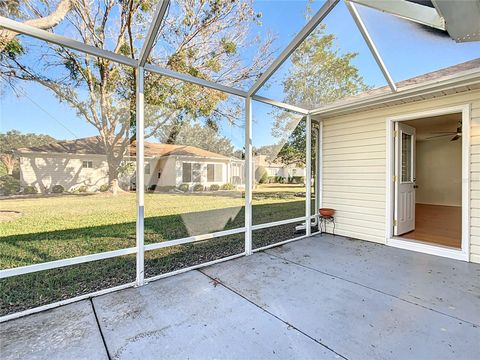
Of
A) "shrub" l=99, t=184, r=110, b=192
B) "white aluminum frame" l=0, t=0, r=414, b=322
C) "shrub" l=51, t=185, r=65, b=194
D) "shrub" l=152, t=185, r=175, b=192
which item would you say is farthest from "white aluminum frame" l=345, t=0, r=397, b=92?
"shrub" l=51, t=185, r=65, b=194

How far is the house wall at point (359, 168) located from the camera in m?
4.48

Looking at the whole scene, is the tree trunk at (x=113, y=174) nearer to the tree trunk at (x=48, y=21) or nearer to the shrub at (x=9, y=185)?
the shrub at (x=9, y=185)

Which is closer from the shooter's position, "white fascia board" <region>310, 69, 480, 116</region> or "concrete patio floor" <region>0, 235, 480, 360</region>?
"concrete patio floor" <region>0, 235, 480, 360</region>

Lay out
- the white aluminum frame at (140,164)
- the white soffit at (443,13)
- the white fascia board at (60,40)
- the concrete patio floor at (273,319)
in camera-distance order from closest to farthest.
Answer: the concrete patio floor at (273,319) → the white soffit at (443,13) → the white fascia board at (60,40) → the white aluminum frame at (140,164)

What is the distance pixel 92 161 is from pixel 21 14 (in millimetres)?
1396

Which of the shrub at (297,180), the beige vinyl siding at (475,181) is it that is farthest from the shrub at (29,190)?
the beige vinyl siding at (475,181)

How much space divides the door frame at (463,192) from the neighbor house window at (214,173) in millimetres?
3008

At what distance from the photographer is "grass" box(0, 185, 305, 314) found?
8.71ft

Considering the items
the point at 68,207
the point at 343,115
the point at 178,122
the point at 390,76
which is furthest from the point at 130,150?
the point at 343,115

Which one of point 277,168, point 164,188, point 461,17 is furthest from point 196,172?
point 461,17

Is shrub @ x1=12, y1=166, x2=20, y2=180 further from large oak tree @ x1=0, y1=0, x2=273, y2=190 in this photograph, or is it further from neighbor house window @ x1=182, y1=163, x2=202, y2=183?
neighbor house window @ x1=182, y1=163, x2=202, y2=183

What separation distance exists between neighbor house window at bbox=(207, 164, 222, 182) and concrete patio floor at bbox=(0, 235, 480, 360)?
4.30 ft

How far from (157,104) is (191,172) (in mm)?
1000

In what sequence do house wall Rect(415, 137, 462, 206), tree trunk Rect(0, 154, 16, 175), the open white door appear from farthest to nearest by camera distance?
house wall Rect(415, 137, 462, 206) < the open white door < tree trunk Rect(0, 154, 16, 175)
